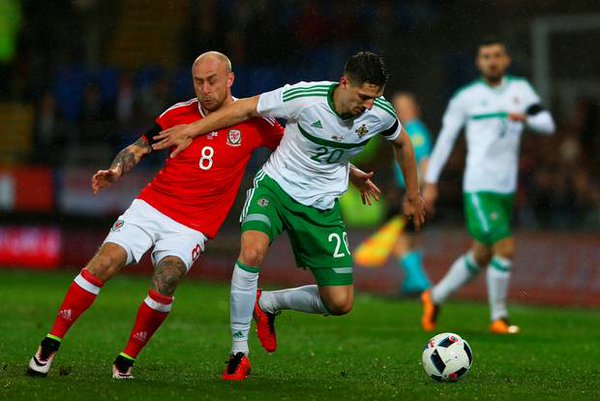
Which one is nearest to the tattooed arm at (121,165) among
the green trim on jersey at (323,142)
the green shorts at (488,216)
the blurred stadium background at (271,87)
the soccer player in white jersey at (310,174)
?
the soccer player in white jersey at (310,174)

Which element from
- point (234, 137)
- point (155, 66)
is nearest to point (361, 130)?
point (234, 137)

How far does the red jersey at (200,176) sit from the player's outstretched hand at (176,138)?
19 centimetres

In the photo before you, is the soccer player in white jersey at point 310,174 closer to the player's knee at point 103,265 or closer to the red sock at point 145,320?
the red sock at point 145,320

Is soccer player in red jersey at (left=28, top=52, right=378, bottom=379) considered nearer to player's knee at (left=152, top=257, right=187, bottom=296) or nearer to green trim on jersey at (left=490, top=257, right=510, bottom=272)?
player's knee at (left=152, top=257, right=187, bottom=296)

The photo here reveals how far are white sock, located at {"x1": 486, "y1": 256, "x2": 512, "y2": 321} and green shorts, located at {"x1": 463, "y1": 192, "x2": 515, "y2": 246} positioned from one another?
0.73 feet

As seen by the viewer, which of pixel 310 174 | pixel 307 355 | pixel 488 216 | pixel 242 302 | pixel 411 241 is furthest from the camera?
pixel 411 241

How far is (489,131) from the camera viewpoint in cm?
1239

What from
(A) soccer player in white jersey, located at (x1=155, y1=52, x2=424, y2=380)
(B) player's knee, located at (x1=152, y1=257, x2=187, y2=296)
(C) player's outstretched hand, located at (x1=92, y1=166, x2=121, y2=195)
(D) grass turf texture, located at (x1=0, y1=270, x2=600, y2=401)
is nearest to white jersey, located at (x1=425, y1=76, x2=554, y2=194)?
(D) grass turf texture, located at (x1=0, y1=270, x2=600, y2=401)

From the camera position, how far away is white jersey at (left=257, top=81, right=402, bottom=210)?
8062 mm

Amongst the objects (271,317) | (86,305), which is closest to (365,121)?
(271,317)

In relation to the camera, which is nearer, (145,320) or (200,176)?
(145,320)

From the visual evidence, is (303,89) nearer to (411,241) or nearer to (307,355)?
(307,355)

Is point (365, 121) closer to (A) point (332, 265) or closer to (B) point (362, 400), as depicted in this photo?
(A) point (332, 265)

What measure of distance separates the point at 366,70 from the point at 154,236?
1725 millimetres
